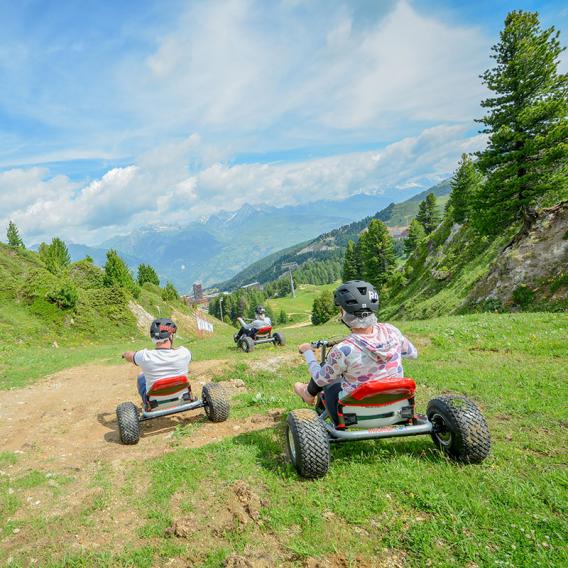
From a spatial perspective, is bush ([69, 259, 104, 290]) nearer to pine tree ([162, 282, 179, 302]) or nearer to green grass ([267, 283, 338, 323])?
pine tree ([162, 282, 179, 302])

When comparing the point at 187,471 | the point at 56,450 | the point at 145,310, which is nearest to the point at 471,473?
the point at 187,471

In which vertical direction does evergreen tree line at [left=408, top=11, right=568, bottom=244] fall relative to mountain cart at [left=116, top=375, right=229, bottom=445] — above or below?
above

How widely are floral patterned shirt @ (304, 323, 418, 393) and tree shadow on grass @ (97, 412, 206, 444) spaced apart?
511 centimetres

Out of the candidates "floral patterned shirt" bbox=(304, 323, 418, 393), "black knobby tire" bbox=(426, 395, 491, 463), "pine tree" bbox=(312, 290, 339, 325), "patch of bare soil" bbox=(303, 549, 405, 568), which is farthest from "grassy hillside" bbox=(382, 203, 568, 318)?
"pine tree" bbox=(312, 290, 339, 325)

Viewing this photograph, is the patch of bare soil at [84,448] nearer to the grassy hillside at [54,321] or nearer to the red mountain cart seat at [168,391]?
the red mountain cart seat at [168,391]

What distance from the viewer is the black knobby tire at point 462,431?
5176 millimetres

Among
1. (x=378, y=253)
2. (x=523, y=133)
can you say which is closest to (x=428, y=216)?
(x=378, y=253)

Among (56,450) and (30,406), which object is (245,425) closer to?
(56,450)

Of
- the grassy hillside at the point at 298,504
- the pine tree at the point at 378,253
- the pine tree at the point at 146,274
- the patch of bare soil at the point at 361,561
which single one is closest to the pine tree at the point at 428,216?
the pine tree at the point at 378,253

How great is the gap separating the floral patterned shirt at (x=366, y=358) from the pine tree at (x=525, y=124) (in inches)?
1027

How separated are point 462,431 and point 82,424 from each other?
31.5 feet

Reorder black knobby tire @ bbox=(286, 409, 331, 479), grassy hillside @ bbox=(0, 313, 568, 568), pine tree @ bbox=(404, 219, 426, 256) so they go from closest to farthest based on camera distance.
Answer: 1. grassy hillside @ bbox=(0, 313, 568, 568)
2. black knobby tire @ bbox=(286, 409, 331, 479)
3. pine tree @ bbox=(404, 219, 426, 256)

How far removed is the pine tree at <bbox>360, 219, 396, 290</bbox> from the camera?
224ft

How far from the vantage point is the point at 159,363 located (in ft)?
26.8
